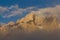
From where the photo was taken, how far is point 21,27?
22.8 ft

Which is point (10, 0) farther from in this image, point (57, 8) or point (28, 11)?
point (57, 8)

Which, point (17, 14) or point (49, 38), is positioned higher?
point (17, 14)

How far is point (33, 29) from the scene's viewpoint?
691 centimetres

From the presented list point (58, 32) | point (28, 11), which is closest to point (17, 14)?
point (28, 11)

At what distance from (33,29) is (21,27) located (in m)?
0.38

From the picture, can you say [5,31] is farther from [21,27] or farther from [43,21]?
[43,21]

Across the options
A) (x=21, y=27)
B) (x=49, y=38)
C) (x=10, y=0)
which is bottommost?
(x=49, y=38)

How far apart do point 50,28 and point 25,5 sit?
1.07 meters

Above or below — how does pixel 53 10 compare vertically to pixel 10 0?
below

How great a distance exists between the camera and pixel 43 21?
22.6ft

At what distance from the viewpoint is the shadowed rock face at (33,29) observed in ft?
22.5

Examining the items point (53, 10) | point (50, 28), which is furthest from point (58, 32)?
point (53, 10)

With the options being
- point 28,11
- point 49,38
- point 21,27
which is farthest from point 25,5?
point 49,38

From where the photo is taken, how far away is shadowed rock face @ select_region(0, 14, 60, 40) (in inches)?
270
